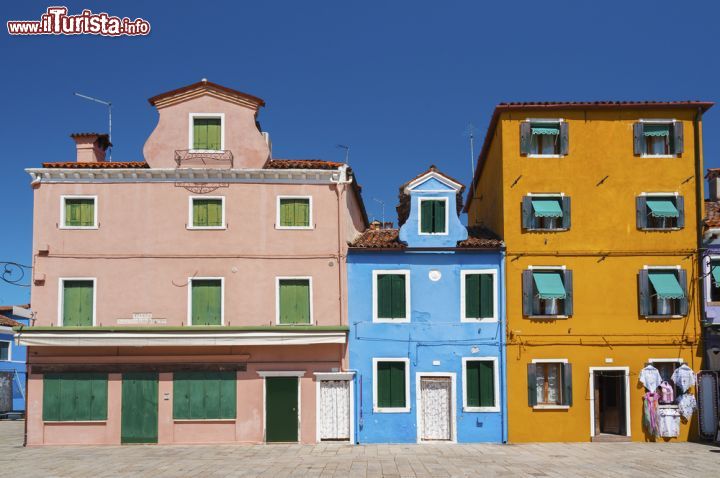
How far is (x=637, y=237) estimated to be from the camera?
2519cm

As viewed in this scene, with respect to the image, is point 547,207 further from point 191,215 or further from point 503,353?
point 191,215

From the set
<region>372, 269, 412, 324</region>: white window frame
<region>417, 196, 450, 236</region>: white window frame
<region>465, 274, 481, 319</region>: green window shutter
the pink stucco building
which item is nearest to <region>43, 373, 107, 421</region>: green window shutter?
the pink stucco building

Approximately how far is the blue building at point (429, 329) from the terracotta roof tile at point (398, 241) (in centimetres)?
6

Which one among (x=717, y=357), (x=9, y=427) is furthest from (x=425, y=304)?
(x=9, y=427)

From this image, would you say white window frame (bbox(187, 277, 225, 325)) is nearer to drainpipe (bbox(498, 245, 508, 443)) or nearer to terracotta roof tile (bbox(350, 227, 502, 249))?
terracotta roof tile (bbox(350, 227, 502, 249))

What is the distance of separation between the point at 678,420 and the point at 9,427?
29.8 m

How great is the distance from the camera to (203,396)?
80.4ft

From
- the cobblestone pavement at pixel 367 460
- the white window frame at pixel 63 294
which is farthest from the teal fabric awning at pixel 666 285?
the white window frame at pixel 63 294

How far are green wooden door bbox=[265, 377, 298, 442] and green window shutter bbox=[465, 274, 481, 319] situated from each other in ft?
22.7

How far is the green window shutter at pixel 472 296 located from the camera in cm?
2517

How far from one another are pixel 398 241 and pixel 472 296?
3.44 m

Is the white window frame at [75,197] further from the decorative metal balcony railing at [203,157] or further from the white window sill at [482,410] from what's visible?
the white window sill at [482,410]

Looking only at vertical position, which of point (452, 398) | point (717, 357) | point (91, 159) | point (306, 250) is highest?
point (91, 159)

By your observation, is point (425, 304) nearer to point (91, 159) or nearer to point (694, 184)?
point (694, 184)
